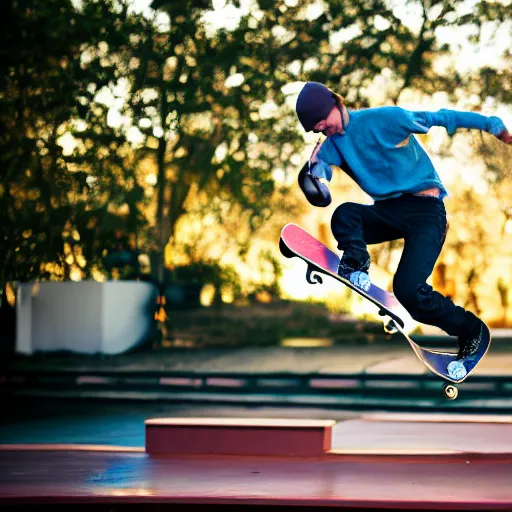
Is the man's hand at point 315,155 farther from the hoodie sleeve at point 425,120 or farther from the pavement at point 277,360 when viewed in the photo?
the pavement at point 277,360

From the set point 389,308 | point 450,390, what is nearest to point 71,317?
point 389,308

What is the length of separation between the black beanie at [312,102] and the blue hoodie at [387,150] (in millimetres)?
216

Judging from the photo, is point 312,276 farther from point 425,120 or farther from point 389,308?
point 425,120

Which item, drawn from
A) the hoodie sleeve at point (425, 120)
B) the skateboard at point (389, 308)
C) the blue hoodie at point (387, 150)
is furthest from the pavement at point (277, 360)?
the hoodie sleeve at point (425, 120)

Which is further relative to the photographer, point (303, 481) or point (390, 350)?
point (390, 350)

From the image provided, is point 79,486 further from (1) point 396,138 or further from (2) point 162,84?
(2) point 162,84

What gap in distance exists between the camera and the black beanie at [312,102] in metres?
5.82

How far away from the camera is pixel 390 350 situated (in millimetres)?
18516

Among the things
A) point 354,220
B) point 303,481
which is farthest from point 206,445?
point 354,220

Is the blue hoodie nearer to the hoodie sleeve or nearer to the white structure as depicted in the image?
the hoodie sleeve

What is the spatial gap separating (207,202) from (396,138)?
1349cm

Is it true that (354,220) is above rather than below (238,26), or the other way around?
below

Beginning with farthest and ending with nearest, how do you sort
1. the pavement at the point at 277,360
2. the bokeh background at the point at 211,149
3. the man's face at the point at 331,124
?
the bokeh background at the point at 211,149 → the pavement at the point at 277,360 → the man's face at the point at 331,124

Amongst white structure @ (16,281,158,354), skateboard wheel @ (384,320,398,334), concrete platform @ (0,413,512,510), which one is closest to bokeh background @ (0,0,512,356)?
white structure @ (16,281,158,354)
